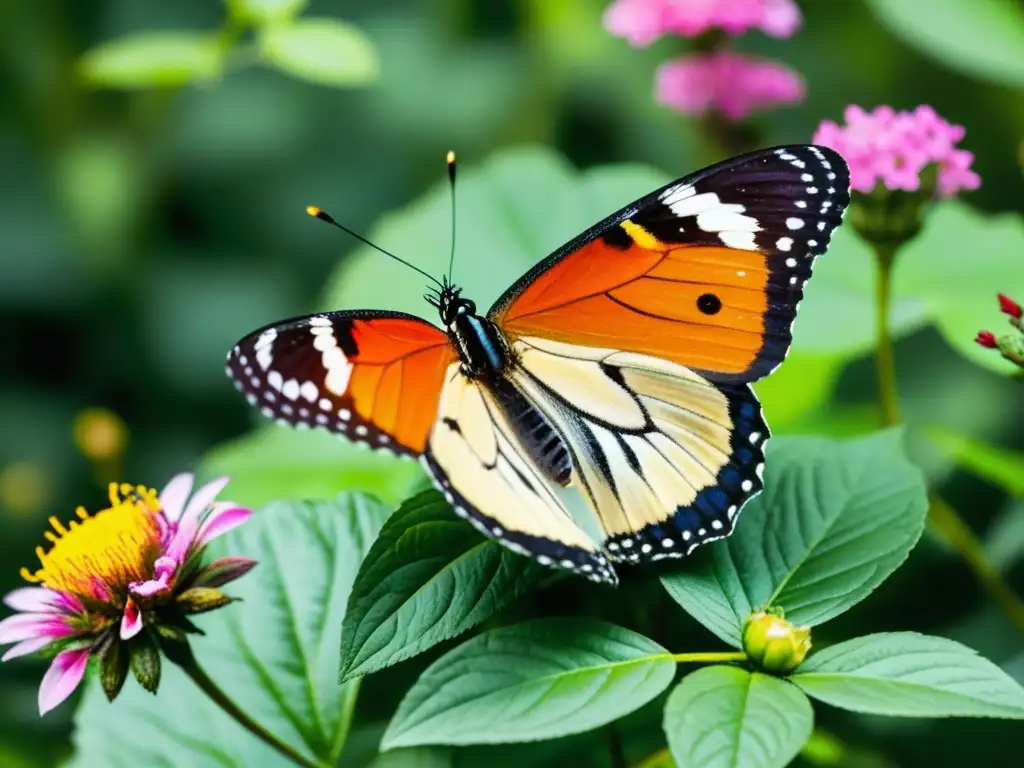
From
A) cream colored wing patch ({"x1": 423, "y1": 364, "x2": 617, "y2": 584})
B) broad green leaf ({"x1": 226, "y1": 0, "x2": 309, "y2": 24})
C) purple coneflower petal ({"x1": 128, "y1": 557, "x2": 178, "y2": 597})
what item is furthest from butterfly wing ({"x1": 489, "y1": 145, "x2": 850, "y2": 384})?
broad green leaf ({"x1": 226, "y1": 0, "x2": 309, "y2": 24})

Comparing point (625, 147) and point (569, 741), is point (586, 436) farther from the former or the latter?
point (625, 147)

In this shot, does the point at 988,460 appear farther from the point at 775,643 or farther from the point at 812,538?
the point at 775,643

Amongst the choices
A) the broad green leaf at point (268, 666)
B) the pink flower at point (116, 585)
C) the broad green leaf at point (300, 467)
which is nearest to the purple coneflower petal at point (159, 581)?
the pink flower at point (116, 585)

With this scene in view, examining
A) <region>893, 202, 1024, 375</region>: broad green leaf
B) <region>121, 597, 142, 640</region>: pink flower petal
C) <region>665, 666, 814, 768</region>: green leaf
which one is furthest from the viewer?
<region>893, 202, 1024, 375</region>: broad green leaf

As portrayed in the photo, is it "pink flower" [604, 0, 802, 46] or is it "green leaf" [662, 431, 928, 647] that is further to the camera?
"pink flower" [604, 0, 802, 46]

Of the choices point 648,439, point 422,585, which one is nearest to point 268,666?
point 422,585

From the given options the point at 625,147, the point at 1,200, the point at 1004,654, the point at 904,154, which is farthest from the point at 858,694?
the point at 1,200

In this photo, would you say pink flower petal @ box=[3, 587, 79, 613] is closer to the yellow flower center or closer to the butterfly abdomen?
the yellow flower center
